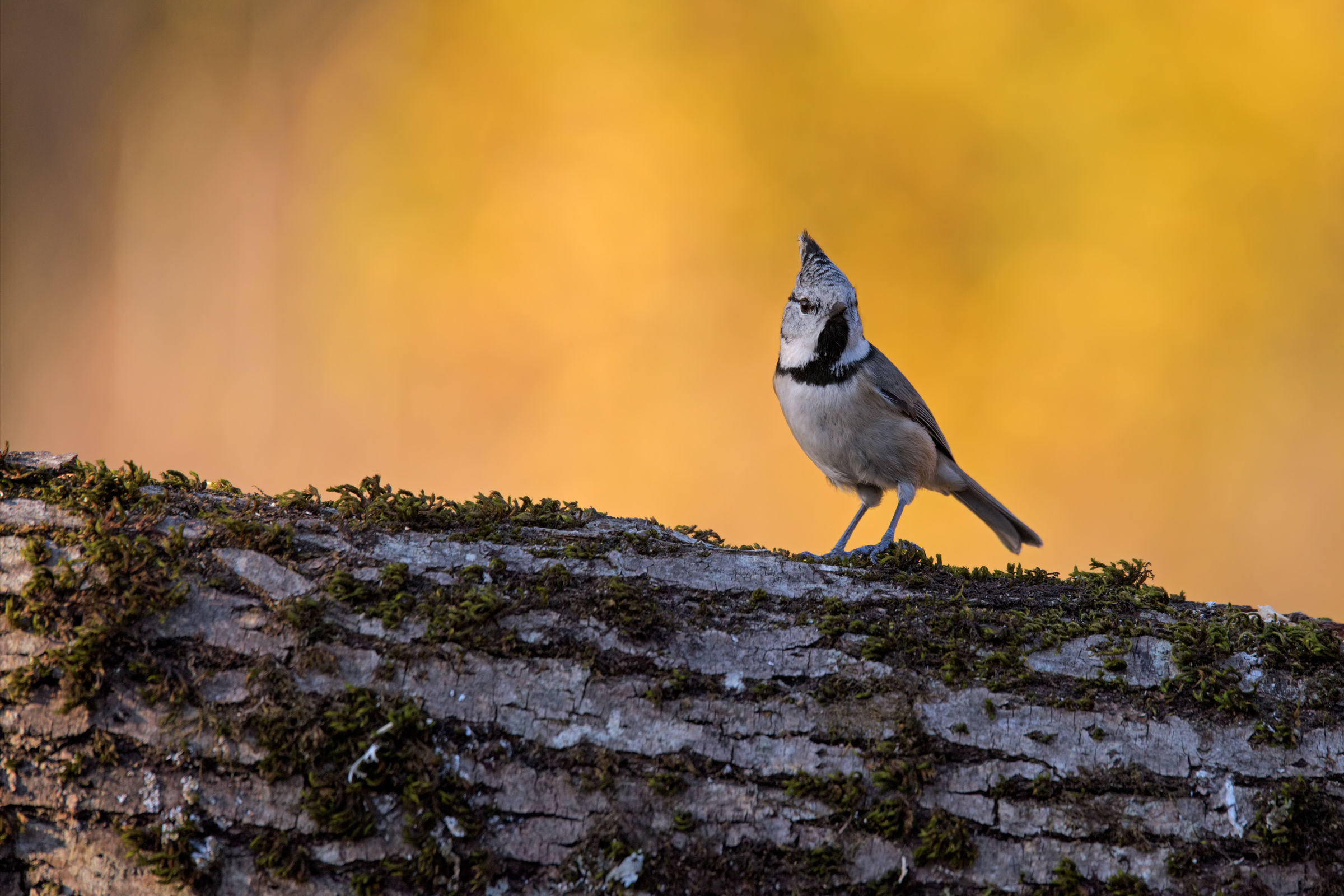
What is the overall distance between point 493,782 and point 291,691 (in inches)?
19.7

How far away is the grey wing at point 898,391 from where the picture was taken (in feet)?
14.1

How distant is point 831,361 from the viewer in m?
4.27

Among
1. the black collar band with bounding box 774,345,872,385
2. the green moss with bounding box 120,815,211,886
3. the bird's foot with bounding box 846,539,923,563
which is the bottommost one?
the green moss with bounding box 120,815,211,886

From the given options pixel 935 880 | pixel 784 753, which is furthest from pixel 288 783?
pixel 935 880

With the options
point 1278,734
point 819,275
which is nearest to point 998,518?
point 819,275

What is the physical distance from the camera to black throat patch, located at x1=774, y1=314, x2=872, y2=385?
4.24 m

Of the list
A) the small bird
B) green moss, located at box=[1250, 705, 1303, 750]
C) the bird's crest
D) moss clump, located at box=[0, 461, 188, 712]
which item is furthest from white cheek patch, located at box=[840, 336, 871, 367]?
moss clump, located at box=[0, 461, 188, 712]

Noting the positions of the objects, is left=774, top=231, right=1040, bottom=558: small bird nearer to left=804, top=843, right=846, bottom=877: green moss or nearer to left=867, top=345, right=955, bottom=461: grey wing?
left=867, top=345, right=955, bottom=461: grey wing

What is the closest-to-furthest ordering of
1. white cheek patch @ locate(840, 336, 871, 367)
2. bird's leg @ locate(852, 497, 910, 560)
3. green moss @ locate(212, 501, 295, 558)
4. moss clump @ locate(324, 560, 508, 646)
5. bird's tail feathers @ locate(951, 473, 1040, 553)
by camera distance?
moss clump @ locate(324, 560, 508, 646) → green moss @ locate(212, 501, 295, 558) → bird's leg @ locate(852, 497, 910, 560) → white cheek patch @ locate(840, 336, 871, 367) → bird's tail feathers @ locate(951, 473, 1040, 553)

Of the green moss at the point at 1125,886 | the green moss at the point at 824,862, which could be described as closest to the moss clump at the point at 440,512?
the green moss at the point at 824,862

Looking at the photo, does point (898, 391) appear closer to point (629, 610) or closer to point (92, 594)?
point (629, 610)

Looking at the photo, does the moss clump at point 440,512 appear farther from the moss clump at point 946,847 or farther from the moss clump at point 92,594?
the moss clump at point 946,847

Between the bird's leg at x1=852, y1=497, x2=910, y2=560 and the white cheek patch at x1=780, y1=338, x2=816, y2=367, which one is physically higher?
the white cheek patch at x1=780, y1=338, x2=816, y2=367

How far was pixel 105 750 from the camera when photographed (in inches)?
73.9
